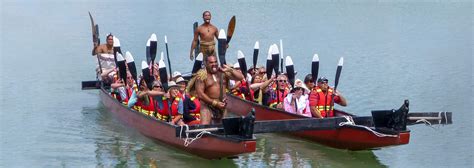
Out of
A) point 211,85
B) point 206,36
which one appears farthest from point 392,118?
point 206,36

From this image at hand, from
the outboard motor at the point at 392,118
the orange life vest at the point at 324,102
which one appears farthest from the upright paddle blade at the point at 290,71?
the outboard motor at the point at 392,118

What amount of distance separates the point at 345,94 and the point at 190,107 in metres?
7.32

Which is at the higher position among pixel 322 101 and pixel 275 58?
pixel 275 58

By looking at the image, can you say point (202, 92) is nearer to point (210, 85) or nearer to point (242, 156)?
point (210, 85)

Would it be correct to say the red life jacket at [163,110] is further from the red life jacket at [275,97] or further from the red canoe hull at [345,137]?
the red life jacket at [275,97]

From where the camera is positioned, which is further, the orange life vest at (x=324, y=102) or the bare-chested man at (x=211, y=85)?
the orange life vest at (x=324, y=102)

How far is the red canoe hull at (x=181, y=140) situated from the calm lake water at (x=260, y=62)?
0.30m

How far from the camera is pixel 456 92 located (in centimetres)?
2102

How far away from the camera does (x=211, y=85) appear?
1372 centimetres

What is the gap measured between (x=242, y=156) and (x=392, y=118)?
99.4 inches

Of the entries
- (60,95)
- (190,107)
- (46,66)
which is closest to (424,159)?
(190,107)

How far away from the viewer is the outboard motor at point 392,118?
43.5ft

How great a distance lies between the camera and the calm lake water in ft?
49.4

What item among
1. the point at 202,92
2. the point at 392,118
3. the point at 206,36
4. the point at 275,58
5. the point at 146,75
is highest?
the point at 206,36
